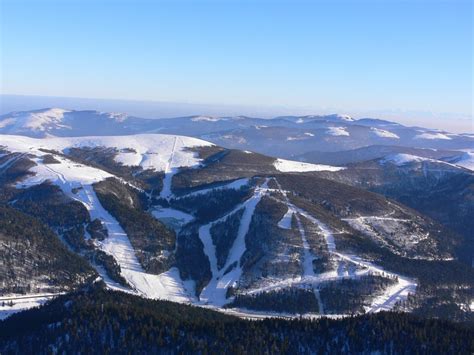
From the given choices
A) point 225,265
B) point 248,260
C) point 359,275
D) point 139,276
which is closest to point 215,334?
point 139,276

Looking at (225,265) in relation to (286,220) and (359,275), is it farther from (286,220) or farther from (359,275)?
(359,275)

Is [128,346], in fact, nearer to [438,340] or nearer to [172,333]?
[172,333]

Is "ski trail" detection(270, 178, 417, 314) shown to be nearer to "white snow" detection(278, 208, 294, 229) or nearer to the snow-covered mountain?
the snow-covered mountain

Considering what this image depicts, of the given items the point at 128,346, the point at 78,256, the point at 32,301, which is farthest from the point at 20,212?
the point at 128,346

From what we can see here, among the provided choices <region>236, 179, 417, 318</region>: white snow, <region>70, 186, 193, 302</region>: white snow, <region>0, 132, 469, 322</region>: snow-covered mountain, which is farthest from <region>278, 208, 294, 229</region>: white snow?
<region>70, 186, 193, 302</region>: white snow

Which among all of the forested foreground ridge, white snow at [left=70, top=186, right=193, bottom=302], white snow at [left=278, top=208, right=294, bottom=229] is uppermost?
white snow at [left=278, top=208, right=294, bottom=229]

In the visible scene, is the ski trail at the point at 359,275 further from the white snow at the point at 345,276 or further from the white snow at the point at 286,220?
the white snow at the point at 286,220

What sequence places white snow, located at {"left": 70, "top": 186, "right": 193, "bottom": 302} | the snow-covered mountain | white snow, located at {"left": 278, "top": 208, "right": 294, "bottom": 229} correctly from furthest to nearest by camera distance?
white snow, located at {"left": 278, "top": 208, "right": 294, "bottom": 229}, white snow, located at {"left": 70, "top": 186, "right": 193, "bottom": 302}, the snow-covered mountain

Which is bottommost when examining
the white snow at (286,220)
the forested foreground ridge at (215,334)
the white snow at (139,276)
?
the white snow at (139,276)

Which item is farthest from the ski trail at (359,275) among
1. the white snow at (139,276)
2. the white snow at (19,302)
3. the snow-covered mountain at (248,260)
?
the white snow at (19,302)
